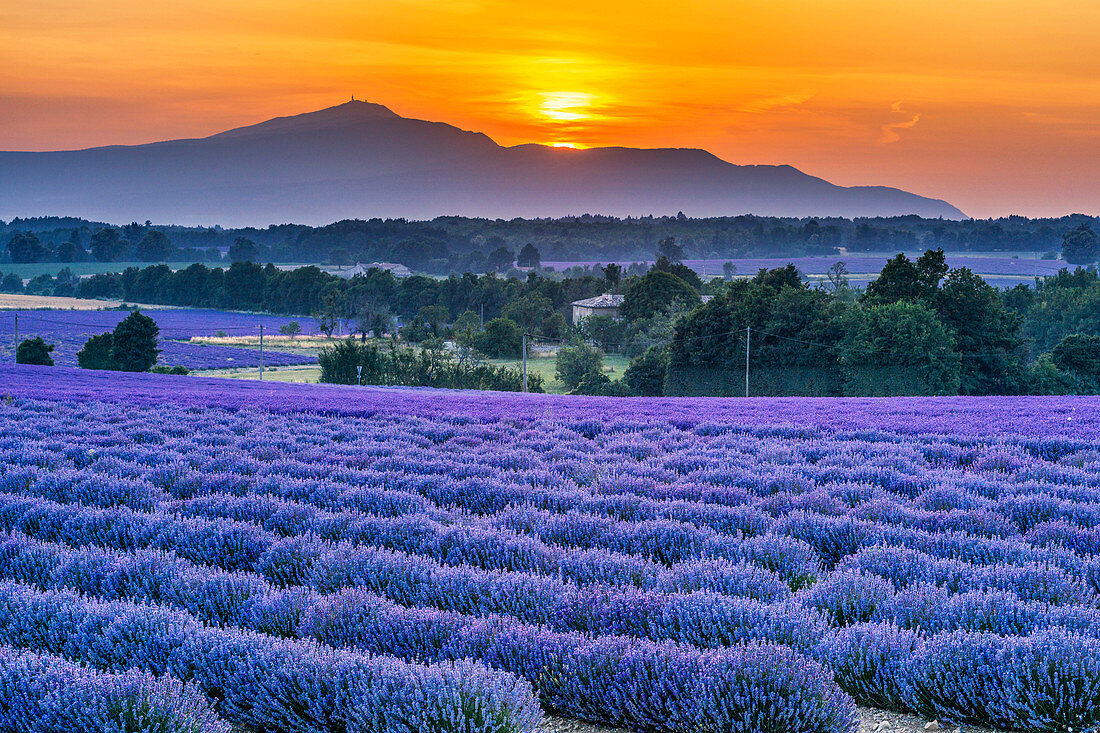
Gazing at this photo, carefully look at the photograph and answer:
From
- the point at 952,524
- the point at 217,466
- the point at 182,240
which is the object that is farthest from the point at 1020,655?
the point at 182,240

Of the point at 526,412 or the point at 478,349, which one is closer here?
the point at 526,412

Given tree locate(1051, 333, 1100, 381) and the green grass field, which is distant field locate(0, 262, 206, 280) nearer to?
the green grass field

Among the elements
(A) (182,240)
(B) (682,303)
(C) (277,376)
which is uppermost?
(A) (182,240)

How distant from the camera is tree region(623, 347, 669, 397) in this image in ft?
196

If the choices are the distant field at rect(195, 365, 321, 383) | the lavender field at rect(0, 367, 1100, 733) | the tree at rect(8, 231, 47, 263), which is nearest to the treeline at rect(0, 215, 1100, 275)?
the tree at rect(8, 231, 47, 263)

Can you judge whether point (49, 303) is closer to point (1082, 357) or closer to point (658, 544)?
point (1082, 357)

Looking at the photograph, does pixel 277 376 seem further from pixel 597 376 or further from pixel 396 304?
pixel 396 304

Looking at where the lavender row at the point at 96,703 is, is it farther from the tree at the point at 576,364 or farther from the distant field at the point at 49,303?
the distant field at the point at 49,303

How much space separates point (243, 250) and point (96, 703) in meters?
166

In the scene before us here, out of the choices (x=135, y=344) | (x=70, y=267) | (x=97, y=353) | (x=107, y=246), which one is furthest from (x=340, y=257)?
(x=135, y=344)

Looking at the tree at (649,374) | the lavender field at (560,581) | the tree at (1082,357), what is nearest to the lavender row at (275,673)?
the lavender field at (560,581)

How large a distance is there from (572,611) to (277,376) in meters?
66.5

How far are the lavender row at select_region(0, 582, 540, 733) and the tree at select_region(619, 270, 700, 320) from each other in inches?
3257

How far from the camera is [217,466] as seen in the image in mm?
8750
